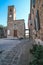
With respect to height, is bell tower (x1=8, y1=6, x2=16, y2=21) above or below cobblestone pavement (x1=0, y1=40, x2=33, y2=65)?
above

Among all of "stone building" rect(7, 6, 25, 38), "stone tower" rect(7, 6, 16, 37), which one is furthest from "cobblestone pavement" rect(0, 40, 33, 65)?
"stone tower" rect(7, 6, 16, 37)

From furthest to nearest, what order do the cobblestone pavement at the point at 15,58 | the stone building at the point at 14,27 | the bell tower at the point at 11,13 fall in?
the bell tower at the point at 11,13 < the stone building at the point at 14,27 < the cobblestone pavement at the point at 15,58

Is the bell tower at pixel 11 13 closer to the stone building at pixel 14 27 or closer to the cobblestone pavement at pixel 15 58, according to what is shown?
the stone building at pixel 14 27

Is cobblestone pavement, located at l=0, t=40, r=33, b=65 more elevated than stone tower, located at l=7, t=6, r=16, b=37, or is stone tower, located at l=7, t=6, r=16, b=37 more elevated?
stone tower, located at l=7, t=6, r=16, b=37

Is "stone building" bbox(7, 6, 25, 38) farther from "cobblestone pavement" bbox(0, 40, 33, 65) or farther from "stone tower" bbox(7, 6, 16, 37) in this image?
"cobblestone pavement" bbox(0, 40, 33, 65)

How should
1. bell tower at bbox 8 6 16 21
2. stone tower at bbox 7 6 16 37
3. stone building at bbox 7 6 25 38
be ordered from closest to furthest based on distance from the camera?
stone building at bbox 7 6 25 38, stone tower at bbox 7 6 16 37, bell tower at bbox 8 6 16 21

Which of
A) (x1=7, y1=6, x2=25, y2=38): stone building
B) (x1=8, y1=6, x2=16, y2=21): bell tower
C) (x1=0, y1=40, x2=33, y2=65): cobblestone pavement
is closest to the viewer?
(x1=0, y1=40, x2=33, y2=65): cobblestone pavement

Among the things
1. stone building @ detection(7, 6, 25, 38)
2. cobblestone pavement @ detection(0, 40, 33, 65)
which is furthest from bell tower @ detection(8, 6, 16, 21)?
cobblestone pavement @ detection(0, 40, 33, 65)

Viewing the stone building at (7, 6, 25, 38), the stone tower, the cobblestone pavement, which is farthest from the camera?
the stone tower

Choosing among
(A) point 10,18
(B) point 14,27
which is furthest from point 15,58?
(A) point 10,18

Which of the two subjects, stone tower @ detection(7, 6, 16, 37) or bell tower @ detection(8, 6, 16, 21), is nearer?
stone tower @ detection(7, 6, 16, 37)

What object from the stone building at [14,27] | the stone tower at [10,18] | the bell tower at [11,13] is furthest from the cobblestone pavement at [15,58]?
the bell tower at [11,13]

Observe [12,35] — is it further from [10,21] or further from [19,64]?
[19,64]

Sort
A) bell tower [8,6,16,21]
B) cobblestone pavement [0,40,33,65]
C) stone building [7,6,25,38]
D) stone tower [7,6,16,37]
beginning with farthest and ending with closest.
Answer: bell tower [8,6,16,21] → stone tower [7,6,16,37] → stone building [7,6,25,38] → cobblestone pavement [0,40,33,65]
